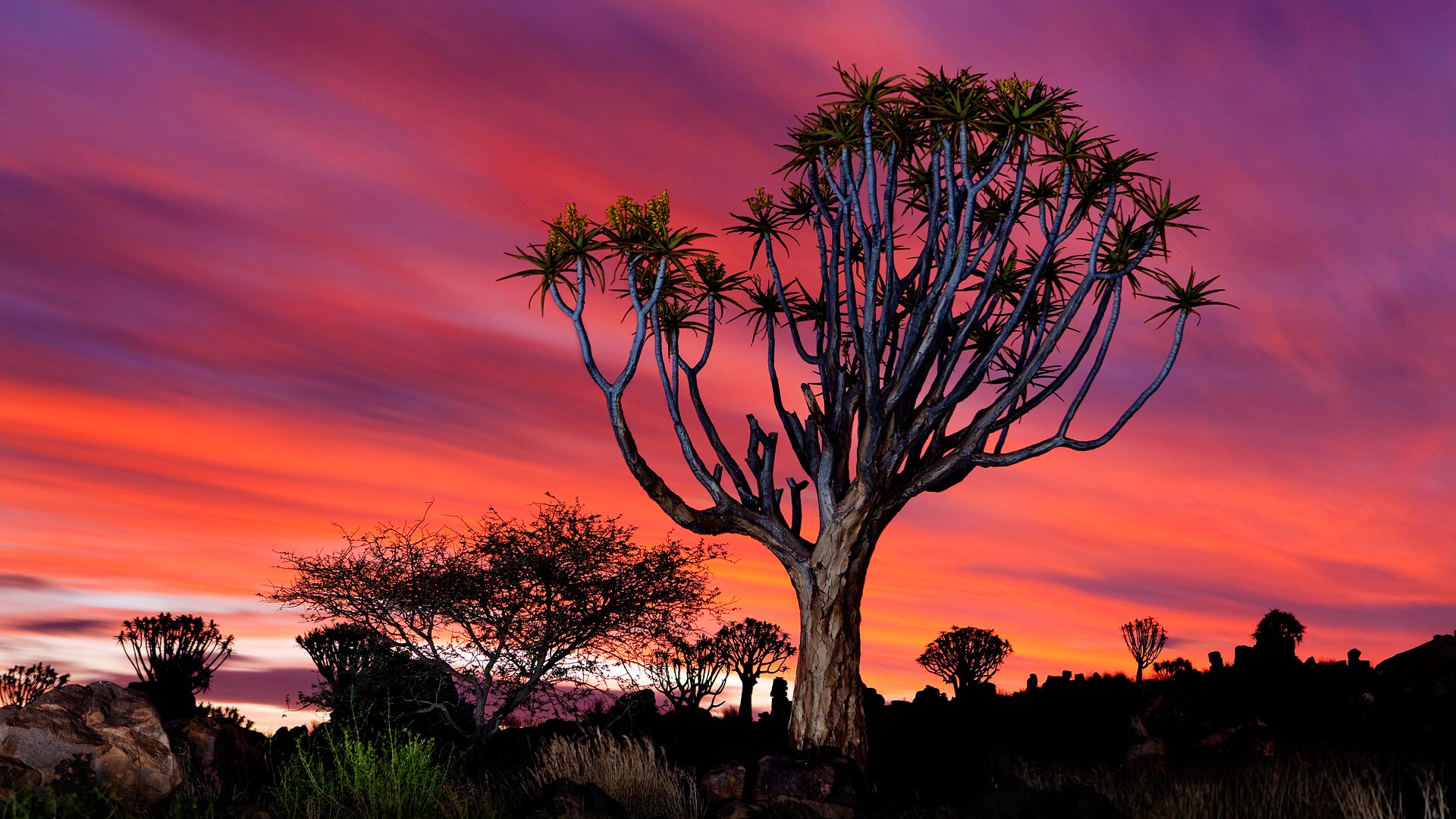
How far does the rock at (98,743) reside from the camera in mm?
12211

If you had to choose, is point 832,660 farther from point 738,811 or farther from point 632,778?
point 738,811

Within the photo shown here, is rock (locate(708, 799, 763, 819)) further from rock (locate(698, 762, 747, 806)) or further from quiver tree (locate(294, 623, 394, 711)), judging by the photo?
quiver tree (locate(294, 623, 394, 711))

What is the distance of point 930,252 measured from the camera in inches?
622

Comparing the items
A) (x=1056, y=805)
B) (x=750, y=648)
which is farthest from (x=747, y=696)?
(x=1056, y=805)

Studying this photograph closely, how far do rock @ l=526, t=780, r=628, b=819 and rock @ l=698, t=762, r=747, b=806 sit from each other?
3.32 ft

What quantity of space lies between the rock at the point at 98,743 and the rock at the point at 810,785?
6.27 metres

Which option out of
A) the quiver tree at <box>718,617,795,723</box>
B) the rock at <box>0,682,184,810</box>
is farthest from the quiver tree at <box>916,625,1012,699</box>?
the rock at <box>0,682,184,810</box>

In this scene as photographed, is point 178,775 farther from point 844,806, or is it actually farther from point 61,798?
point 844,806

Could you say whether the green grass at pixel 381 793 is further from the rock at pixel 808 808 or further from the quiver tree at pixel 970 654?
the quiver tree at pixel 970 654

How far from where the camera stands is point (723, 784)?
12.9 meters

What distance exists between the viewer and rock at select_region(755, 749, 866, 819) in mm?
12031

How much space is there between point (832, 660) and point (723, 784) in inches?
82.3

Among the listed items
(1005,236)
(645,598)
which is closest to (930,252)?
(1005,236)

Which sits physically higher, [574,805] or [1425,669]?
[1425,669]
